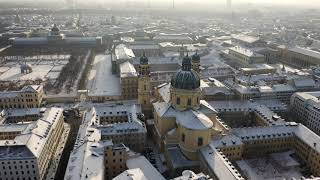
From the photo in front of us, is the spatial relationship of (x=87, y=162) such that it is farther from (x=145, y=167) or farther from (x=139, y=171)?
(x=145, y=167)

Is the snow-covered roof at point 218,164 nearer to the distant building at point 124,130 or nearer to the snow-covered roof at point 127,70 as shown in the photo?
the distant building at point 124,130

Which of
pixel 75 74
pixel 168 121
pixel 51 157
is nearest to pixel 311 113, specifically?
pixel 168 121

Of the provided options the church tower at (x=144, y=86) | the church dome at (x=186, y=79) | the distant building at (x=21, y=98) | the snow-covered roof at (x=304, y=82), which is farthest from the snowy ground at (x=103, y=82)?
the snow-covered roof at (x=304, y=82)

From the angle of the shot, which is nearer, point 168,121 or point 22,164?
point 22,164

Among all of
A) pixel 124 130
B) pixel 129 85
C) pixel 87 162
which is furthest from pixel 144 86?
pixel 87 162

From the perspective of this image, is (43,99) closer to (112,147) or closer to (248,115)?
(112,147)

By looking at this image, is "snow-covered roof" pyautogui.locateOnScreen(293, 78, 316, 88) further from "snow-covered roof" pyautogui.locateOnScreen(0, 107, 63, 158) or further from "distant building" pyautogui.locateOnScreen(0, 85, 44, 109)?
"distant building" pyautogui.locateOnScreen(0, 85, 44, 109)
